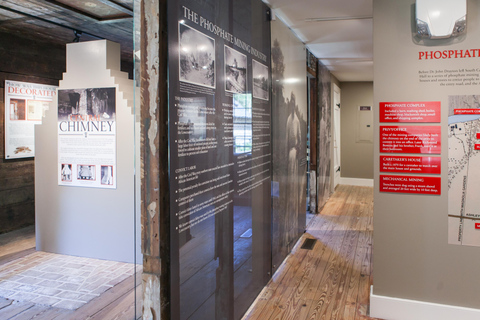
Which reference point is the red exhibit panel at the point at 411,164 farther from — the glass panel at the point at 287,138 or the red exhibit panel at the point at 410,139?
the glass panel at the point at 287,138

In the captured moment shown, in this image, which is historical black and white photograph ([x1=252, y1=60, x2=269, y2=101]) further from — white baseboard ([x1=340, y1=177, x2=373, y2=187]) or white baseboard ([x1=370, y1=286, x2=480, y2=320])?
white baseboard ([x1=340, y1=177, x2=373, y2=187])

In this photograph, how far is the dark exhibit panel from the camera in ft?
6.15

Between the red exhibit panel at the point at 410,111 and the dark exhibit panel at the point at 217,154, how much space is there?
1001 millimetres

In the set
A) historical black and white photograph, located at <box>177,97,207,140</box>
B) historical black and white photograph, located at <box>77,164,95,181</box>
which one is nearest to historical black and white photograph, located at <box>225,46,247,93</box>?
historical black and white photograph, located at <box>177,97,207,140</box>

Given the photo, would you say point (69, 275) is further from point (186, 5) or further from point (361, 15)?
point (361, 15)

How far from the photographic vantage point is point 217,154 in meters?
2.28

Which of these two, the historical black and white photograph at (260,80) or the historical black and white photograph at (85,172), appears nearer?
the historical black and white photograph at (260,80)

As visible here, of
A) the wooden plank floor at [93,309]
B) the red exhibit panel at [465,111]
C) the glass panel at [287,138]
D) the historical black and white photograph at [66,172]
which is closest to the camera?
the red exhibit panel at [465,111]

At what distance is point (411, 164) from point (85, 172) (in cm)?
343

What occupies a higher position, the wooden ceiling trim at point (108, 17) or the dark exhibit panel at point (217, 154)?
the wooden ceiling trim at point (108, 17)

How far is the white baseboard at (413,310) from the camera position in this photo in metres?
2.68

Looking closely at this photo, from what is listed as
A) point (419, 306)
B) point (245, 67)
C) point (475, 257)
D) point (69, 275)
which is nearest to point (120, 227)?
point (69, 275)

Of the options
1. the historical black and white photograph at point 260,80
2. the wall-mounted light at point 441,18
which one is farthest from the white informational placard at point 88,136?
the wall-mounted light at point 441,18

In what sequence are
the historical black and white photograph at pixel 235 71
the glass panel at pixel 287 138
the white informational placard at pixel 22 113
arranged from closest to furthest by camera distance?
the historical black and white photograph at pixel 235 71 < the glass panel at pixel 287 138 < the white informational placard at pixel 22 113
